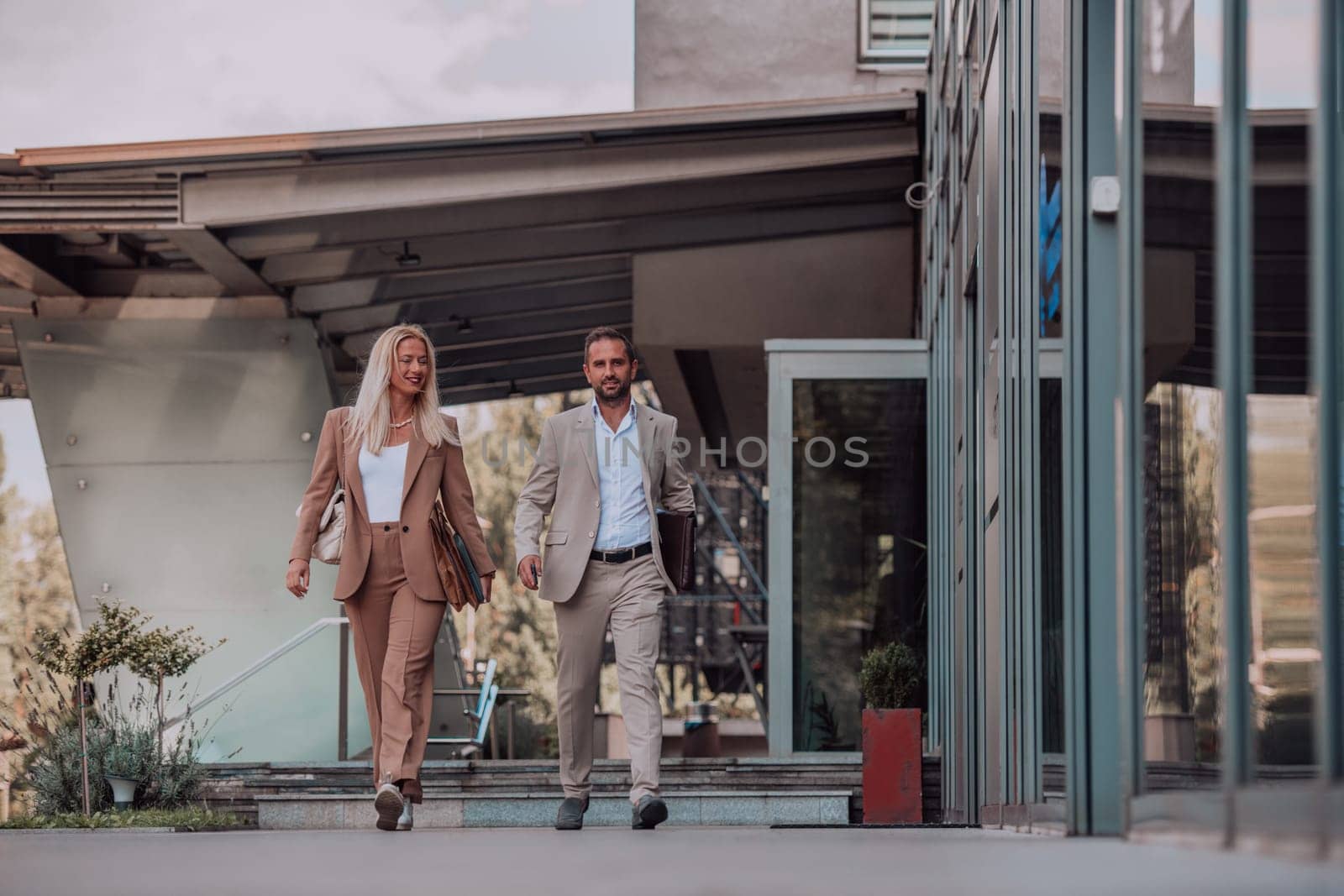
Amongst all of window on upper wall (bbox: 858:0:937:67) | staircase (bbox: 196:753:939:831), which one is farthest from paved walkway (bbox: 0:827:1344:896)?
window on upper wall (bbox: 858:0:937:67)

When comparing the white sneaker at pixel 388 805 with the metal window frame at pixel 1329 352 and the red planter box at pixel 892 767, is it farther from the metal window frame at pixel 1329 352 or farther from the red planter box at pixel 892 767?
the metal window frame at pixel 1329 352

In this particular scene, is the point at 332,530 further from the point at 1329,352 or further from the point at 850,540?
the point at 850,540

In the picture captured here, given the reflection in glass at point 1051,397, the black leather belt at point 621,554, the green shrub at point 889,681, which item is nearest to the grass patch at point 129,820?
the black leather belt at point 621,554

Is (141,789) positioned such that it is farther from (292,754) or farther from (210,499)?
(210,499)

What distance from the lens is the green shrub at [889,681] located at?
10023 mm

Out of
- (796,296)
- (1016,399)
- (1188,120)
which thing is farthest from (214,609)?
(1188,120)

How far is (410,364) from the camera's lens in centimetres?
688

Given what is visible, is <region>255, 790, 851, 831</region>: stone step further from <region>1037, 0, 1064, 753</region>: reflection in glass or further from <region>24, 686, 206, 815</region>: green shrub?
<region>1037, 0, 1064, 753</region>: reflection in glass

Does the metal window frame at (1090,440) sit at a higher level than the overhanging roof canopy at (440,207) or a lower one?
lower

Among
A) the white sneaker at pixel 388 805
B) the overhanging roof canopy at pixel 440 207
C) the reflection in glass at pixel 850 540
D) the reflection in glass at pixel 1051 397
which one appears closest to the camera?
Result: the reflection in glass at pixel 1051 397

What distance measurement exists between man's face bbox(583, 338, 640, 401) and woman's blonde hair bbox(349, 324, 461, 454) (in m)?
0.61

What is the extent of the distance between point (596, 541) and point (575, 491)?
198mm

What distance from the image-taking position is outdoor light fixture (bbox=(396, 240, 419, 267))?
48.7 feet

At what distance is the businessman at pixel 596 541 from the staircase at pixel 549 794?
276 cm
